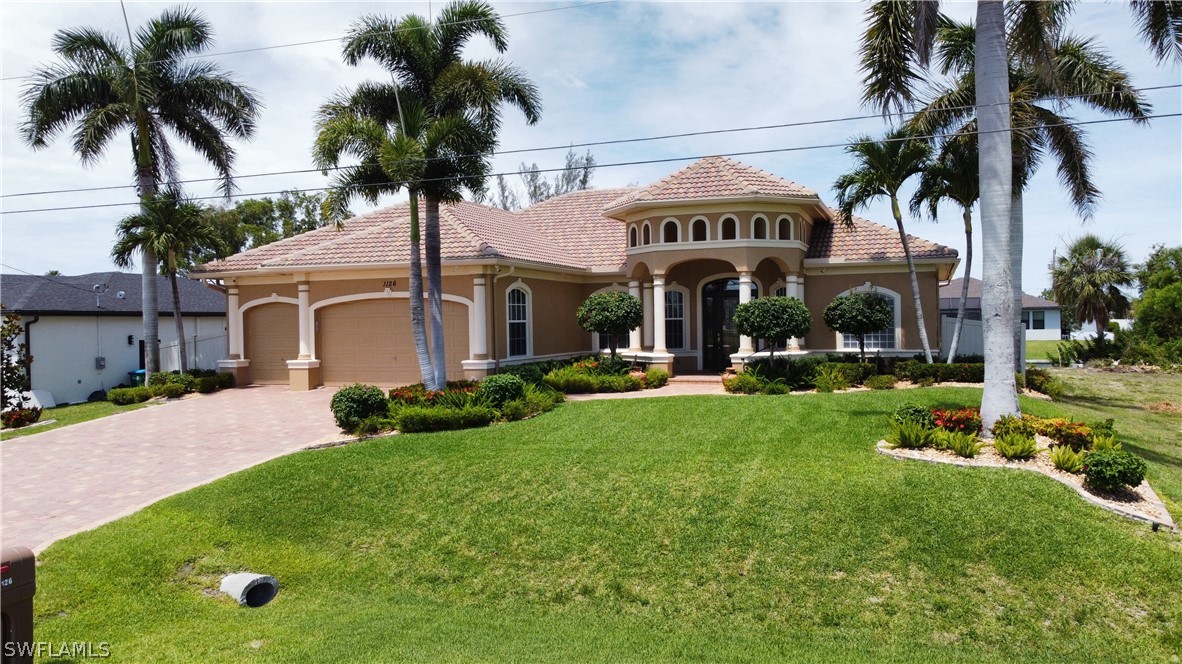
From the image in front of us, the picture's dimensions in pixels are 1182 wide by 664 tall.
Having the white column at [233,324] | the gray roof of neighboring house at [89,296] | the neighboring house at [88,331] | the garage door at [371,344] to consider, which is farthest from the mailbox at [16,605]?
the gray roof of neighboring house at [89,296]

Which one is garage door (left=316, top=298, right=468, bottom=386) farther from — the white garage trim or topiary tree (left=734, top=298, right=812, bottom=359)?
topiary tree (left=734, top=298, right=812, bottom=359)

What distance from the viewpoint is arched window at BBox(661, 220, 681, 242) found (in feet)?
64.1

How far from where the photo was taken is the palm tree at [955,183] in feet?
55.4

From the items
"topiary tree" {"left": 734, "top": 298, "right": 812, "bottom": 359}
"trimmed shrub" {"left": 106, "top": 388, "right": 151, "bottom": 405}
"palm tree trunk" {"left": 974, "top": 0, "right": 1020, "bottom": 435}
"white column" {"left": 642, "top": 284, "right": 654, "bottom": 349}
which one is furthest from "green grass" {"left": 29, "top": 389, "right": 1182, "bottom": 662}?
"trimmed shrub" {"left": 106, "top": 388, "right": 151, "bottom": 405}

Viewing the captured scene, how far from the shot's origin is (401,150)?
1403cm

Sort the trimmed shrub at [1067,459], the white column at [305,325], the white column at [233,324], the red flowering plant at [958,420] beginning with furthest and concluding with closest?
the white column at [233,324], the white column at [305,325], the red flowering plant at [958,420], the trimmed shrub at [1067,459]

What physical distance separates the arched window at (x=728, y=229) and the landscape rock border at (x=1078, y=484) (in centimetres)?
954

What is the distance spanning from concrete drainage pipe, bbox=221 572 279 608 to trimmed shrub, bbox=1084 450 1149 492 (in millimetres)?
9557

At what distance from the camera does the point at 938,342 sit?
20016 mm

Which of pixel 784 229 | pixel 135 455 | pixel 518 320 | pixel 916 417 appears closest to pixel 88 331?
pixel 135 455

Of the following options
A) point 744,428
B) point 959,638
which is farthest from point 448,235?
point 959,638

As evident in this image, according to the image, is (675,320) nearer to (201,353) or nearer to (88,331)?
(201,353)

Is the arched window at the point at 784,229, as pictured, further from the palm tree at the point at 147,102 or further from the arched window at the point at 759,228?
the palm tree at the point at 147,102

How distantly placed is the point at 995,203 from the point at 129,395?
21.0 metres
